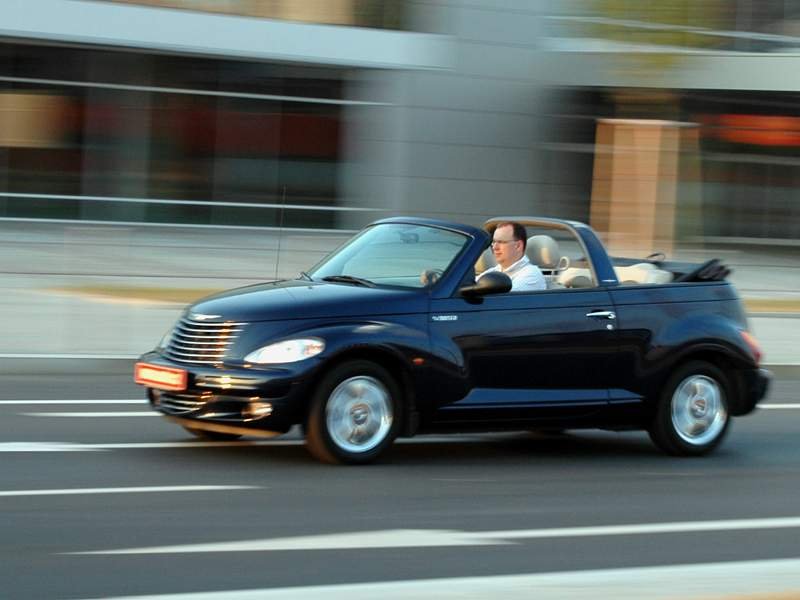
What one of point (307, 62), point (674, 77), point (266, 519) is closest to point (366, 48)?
point (307, 62)

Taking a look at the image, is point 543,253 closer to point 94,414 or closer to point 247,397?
point 247,397

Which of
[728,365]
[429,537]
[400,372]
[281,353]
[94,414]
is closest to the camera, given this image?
[429,537]

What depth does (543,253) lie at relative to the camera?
9820 millimetres

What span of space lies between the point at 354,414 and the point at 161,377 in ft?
3.61

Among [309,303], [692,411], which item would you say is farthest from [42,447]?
[692,411]

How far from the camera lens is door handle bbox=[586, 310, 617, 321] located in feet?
30.6

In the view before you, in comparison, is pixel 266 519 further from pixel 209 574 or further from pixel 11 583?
pixel 11 583

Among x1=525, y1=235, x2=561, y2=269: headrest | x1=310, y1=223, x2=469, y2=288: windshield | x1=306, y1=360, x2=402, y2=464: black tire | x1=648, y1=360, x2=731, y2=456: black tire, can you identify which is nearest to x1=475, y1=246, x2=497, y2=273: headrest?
x1=310, y1=223, x2=469, y2=288: windshield

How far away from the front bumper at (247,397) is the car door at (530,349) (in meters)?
0.89

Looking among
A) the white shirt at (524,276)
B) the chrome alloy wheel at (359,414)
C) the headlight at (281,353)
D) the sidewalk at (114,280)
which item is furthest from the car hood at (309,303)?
the sidewalk at (114,280)

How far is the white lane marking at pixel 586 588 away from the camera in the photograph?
4.84 m

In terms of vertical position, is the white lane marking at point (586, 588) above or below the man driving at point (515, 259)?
below

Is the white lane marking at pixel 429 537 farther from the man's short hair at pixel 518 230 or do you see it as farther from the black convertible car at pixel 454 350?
the man's short hair at pixel 518 230

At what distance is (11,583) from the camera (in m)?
5.71
